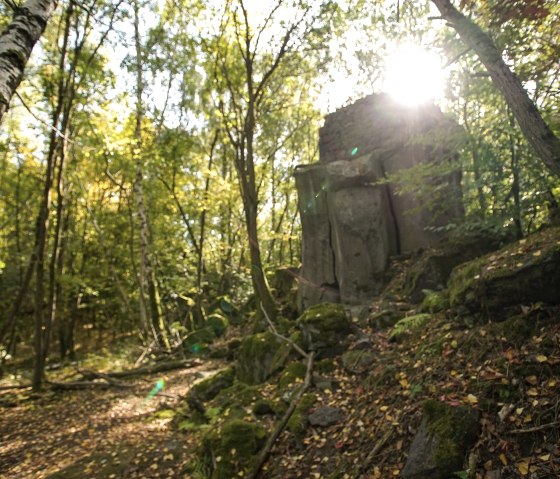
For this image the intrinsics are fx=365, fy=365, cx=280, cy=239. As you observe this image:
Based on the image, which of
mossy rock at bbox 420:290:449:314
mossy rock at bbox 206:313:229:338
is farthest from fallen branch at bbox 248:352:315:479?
mossy rock at bbox 206:313:229:338

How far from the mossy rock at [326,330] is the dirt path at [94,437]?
2925mm

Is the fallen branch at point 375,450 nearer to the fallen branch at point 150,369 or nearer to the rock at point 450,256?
the rock at point 450,256

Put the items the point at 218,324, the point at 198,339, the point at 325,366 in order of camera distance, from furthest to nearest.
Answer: the point at 218,324, the point at 198,339, the point at 325,366

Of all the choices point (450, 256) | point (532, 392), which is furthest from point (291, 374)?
point (450, 256)

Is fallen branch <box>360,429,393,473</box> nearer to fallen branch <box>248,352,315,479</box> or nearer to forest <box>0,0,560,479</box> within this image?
forest <box>0,0,560,479</box>

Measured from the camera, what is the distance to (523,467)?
9.62 feet

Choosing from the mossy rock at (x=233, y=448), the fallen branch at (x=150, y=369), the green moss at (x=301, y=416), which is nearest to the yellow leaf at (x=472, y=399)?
the green moss at (x=301, y=416)

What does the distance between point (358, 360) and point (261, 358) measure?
2843 mm

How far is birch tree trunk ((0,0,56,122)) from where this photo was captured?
257 centimetres

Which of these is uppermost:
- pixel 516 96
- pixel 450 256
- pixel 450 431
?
pixel 516 96

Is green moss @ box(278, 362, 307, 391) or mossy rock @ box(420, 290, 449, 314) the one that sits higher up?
mossy rock @ box(420, 290, 449, 314)

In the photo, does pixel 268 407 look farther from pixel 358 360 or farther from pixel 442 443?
pixel 442 443

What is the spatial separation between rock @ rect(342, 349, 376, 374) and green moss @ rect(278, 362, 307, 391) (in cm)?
84

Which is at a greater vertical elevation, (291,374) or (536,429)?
(536,429)
